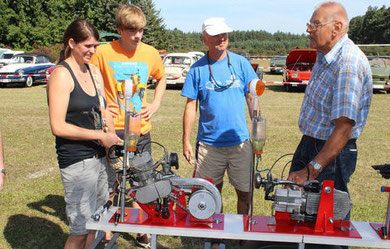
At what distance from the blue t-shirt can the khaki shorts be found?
7 cm

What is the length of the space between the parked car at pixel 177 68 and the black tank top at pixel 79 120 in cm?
1329

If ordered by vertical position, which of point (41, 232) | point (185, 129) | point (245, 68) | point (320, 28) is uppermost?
point (320, 28)

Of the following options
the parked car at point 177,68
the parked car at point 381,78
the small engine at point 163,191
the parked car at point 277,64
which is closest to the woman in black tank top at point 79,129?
the small engine at point 163,191

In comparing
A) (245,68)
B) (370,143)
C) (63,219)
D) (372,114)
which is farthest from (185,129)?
(372,114)

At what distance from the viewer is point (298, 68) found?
16.4m

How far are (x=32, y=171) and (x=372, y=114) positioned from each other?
352 inches

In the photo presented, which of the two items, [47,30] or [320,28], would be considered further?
[47,30]

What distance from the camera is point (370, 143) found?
7.40m

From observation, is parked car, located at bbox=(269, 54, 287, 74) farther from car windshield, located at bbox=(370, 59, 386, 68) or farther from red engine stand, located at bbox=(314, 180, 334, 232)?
red engine stand, located at bbox=(314, 180, 334, 232)

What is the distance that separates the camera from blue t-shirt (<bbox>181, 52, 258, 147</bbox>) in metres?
3.38

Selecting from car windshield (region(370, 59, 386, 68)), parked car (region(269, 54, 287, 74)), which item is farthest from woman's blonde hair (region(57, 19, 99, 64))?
parked car (region(269, 54, 287, 74))

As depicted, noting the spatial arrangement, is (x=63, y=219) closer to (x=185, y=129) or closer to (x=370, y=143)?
(x=185, y=129)

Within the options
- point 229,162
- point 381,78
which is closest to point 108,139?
point 229,162

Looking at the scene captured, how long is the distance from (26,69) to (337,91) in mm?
16445
